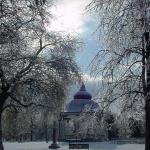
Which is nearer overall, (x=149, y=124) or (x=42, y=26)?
(x=149, y=124)

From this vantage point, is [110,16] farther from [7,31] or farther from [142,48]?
[7,31]

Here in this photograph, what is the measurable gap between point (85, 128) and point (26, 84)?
478cm

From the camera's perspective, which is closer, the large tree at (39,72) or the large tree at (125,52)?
the large tree at (125,52)

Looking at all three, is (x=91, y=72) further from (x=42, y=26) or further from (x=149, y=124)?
(x=42, y=26)

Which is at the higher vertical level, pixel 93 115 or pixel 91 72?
pixel 91 72

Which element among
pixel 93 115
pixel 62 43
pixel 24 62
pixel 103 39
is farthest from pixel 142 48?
pixel 62 43

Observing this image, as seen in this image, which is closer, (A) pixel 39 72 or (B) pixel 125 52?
(B) pixel 125 52

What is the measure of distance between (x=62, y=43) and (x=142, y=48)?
8553mm

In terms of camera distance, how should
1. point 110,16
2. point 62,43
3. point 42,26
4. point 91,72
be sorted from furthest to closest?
point 62,43 → point 42,26 → point 91,72 → point 110,16

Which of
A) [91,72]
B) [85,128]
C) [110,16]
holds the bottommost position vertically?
[85,128]

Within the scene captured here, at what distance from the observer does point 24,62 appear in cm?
1881

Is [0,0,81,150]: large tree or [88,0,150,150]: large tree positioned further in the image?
[0,0,81,150]: large tree

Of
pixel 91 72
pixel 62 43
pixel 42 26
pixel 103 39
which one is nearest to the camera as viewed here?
pixel 103 39

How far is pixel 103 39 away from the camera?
13711mm
